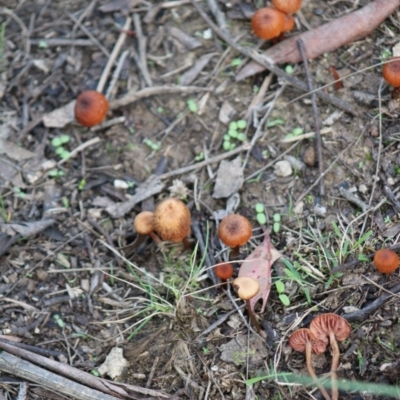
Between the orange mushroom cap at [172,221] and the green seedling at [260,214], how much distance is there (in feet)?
1.93

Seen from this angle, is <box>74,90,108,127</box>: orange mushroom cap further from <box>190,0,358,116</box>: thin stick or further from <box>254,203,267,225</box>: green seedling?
<box>254,203,267,225</box>: green seedling

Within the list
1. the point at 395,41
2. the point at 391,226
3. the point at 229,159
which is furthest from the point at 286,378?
the point at 395,41

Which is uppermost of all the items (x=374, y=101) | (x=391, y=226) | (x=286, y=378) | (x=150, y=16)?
(x=150, y=16)

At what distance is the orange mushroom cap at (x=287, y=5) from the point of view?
16.1ft

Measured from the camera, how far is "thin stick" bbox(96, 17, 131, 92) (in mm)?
5406

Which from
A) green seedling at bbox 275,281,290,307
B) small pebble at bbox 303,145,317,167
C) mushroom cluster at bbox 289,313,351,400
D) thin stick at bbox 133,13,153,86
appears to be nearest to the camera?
mushroom cluster at bbox 289,313,351,400

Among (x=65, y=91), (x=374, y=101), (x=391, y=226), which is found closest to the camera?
(x=391, y=226)

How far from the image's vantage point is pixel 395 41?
4.91 m

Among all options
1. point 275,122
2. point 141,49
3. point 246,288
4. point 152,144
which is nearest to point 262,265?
point 246,288

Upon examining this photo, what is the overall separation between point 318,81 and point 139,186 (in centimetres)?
181

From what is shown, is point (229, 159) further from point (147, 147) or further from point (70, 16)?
point (70, 16)

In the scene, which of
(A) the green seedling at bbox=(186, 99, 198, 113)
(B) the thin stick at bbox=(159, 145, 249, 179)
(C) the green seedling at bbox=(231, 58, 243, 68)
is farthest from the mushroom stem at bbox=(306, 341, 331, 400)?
(C) the green seedling at bbox=(231, 58, 243, 68)

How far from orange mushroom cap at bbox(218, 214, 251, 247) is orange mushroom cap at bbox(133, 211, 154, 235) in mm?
585

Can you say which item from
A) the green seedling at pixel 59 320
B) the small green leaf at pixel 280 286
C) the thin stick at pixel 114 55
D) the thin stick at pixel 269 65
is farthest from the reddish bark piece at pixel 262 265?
the thin stick at pixel 114 55
